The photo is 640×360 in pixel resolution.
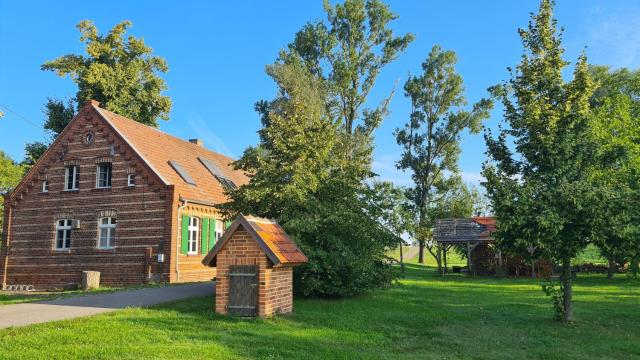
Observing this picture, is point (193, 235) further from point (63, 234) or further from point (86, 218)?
point (63, 234)

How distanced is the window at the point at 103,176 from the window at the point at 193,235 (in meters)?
4.55

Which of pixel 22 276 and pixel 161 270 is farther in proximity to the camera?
pixel 22 276

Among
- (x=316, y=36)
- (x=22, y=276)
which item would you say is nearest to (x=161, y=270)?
(x=22, y=276)

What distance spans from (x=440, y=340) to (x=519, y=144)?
6172mm

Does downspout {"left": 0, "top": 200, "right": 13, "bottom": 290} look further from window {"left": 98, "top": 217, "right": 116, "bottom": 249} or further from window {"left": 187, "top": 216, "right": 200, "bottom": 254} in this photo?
window {"left": 187, "top": 216, "right": 200, "bottom": 254}

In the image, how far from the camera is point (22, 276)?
88.4ft

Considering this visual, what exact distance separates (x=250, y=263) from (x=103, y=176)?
1692 centimetres

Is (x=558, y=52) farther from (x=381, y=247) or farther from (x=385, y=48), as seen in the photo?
(x=385, y=48)

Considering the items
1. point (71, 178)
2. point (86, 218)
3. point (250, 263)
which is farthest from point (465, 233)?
point (250, 263)

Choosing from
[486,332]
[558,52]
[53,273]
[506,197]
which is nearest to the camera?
[486,332]

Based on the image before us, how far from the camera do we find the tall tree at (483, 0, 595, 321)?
13.2 m

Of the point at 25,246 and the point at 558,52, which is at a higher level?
the point at 558,52

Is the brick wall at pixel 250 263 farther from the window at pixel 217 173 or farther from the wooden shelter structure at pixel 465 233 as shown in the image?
the wooden shelter structure at pixel 465 233

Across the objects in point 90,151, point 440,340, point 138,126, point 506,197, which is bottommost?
point 440,340
